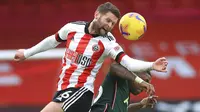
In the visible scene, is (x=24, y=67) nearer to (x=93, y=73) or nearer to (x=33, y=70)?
(x=33, y=70)

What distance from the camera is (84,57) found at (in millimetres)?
5758

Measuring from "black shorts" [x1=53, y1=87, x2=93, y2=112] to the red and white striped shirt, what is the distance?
4 cm

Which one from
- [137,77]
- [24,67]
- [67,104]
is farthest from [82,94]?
[24,67]

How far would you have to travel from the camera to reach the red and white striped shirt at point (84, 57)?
5750 millimetres

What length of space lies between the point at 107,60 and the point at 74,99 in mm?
4112

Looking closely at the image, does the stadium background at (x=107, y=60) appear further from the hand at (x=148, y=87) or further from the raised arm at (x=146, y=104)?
the hand at (x=148, y=87)

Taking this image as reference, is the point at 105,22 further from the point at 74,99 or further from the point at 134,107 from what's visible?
the point at 134,107

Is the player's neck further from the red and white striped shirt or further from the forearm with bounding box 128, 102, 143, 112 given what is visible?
the forearm with bounding box 128, 102, 143, 112

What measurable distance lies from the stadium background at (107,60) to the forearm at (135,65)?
12.3ft

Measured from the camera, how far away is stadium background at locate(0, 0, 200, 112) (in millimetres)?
9727

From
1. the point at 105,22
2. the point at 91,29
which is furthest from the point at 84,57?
the point at 105,22

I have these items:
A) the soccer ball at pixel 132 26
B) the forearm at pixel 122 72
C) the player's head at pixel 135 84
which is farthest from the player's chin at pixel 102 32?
the player's head at pixel 135 84

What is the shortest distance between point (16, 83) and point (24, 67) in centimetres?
33

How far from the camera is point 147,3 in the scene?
11328 mm
